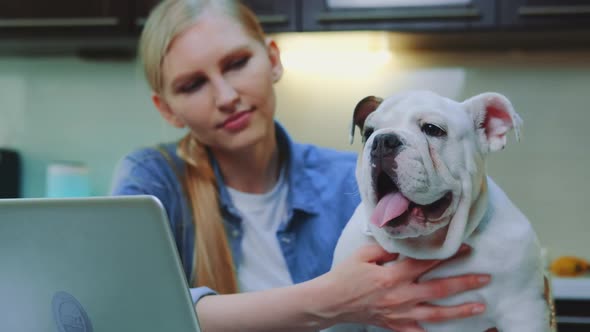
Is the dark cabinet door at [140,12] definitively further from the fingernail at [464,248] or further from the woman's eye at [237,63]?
the fingernail at [464,248]

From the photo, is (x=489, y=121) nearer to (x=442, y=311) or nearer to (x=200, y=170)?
(x=442, y=311)

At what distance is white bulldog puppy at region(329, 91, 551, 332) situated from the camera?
65 cm

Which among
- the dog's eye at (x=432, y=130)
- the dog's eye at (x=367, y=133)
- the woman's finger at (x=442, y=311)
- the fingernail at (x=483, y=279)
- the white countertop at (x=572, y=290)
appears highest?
the dog's eye at (x=432, y=130)

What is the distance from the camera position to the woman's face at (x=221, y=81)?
39.0 inches

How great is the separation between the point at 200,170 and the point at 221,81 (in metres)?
0.14

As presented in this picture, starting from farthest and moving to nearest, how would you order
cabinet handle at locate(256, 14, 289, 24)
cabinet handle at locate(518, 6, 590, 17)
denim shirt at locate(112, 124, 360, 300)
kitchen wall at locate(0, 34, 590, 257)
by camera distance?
kitchen wall at locate(0, 34, 590, 257) → cabinet handle at locate(256, 14, 289, 24) → cabinet handle at locate(518, 6, 590, 17) → denim shirt at locate(112, 124, 360, 300)

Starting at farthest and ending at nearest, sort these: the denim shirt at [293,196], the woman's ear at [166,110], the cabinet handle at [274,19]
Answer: the cabinet handle at [274,19] → the woman's ear at [166,110] → the denim shirt at [293,196]

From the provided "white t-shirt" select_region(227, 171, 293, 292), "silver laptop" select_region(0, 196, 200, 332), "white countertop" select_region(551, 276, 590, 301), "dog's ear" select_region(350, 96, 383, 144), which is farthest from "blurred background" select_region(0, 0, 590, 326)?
"silver laptop" select_region(0, 196, 200, 332)

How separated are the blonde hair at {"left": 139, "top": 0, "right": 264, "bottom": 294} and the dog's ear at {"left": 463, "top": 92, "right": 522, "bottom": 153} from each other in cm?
45

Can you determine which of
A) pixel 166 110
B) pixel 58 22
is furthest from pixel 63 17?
pixel 166 110

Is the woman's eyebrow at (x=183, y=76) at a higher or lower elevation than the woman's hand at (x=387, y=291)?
higher

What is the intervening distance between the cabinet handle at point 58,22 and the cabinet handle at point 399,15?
0.59 metres

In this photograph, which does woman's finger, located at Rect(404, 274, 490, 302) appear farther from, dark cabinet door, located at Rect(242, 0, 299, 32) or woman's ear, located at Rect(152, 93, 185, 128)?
dark cabinet door, located at Rect(242, 0, 299, 32)

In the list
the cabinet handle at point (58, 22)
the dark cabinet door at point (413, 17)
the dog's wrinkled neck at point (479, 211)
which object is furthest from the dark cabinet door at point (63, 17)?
the dog's wrinkled neck at point (479, 211)
